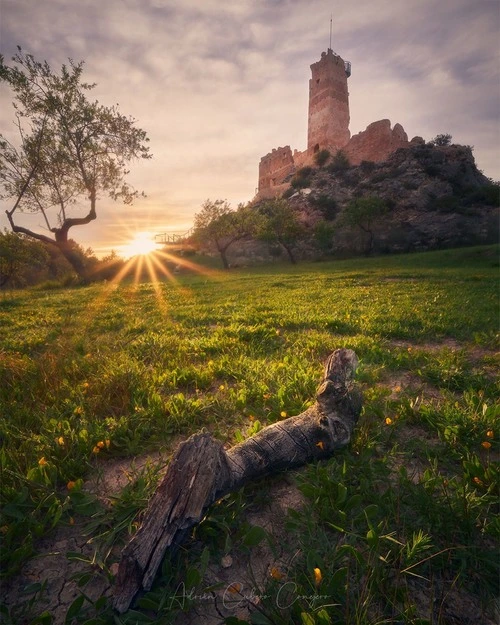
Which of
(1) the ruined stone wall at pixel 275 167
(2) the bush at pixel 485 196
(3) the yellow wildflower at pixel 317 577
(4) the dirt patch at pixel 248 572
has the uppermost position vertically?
(1) the ruined stone wall at pixel 275 167

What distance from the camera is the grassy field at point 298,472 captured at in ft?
5.47

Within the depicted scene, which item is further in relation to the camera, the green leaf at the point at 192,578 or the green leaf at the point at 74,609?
the green leaf at the point at 192,578

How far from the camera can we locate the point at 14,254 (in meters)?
34.3

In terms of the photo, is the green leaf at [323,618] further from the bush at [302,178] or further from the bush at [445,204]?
the bush at [302,178]

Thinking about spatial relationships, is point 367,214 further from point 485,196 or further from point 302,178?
point 302,178

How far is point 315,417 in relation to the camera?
279 cm

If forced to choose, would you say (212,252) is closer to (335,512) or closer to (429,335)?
(429,335)

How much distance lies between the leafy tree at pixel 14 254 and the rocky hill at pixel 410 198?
1656 inches

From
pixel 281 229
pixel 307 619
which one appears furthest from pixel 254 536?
pixel 281 229

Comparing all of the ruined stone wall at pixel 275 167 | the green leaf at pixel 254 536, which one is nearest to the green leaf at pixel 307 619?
the green leaf at pixel 254 536

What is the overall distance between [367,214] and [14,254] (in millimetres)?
46202

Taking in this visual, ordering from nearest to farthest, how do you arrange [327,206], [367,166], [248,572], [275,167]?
1. [248,572]
2. [327,206]
3. [367,166]
4. [275,167]

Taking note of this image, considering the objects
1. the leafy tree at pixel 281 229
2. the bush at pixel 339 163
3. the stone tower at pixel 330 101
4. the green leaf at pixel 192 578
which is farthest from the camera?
the stone tower at pixel 330 101

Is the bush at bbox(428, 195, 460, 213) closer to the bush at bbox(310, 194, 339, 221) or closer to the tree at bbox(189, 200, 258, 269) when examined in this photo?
the bush at bbox(310, 194, 339, 221)
